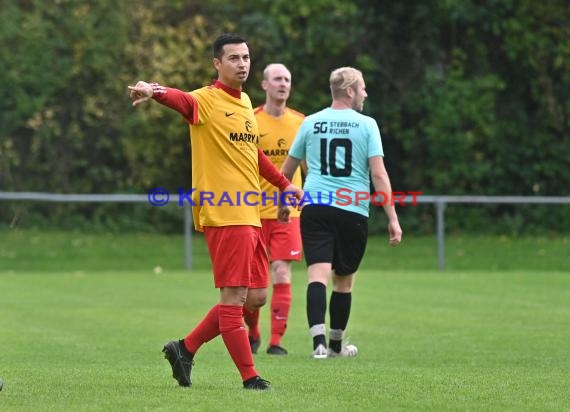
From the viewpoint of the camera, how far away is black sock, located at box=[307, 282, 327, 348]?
10328 mm

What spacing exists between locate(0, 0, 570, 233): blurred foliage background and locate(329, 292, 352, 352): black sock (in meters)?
18.1

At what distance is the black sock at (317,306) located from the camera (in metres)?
10.3

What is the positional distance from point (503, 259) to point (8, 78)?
12.0 meters

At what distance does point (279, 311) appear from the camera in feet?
37.1

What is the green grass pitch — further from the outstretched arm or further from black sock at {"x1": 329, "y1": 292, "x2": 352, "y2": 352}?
the outstretched arm

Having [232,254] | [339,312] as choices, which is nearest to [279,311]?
[339,312]

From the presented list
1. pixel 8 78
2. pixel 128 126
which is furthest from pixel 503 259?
pixel 8 78

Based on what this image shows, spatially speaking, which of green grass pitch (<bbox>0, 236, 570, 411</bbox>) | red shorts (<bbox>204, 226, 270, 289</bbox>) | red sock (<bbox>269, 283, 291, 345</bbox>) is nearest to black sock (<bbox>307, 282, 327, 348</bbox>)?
green grass pitch (<bbox>0, 236, 570, 411</bbox>)

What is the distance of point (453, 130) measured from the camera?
28.5 meters

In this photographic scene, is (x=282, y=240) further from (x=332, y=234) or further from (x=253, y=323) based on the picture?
(x=332, y=234)

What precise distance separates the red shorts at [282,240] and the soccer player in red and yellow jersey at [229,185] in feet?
12.0

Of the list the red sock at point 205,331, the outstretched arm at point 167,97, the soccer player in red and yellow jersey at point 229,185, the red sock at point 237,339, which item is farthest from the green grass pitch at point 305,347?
the outstretched arm at point 167,97

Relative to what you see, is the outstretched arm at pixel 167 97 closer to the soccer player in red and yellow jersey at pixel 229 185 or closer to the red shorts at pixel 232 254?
the soccer player in red and yellow jersey at pixel 229 185

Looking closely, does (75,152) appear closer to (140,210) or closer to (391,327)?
(140,210)
